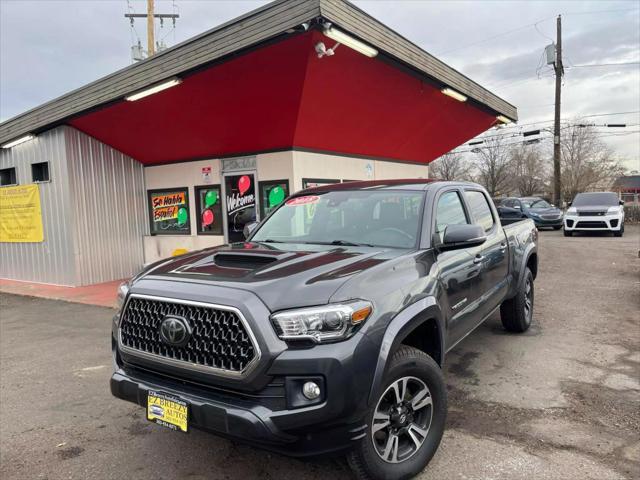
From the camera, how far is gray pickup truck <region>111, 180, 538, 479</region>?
7.63 ft

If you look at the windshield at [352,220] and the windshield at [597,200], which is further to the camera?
the windshield at [597,200]

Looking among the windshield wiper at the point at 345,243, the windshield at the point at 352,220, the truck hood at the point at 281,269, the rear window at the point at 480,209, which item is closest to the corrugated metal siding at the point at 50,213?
the windshield at the point at 352,220

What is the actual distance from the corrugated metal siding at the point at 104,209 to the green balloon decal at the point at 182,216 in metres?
1.33

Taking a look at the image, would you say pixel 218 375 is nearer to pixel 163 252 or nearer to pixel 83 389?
pixel 83 389

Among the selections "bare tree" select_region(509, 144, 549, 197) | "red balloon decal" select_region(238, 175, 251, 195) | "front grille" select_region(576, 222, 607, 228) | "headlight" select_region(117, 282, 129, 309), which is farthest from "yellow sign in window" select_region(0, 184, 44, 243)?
"bare tree" select_region(509, 144, 549, 197)

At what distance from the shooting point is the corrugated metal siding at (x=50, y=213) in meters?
10.5

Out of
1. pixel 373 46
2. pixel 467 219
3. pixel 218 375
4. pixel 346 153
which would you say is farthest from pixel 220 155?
pixel 218 375

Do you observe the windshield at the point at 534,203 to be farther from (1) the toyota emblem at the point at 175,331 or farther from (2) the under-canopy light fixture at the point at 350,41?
(1) the toyota emblem at the point at 175,331

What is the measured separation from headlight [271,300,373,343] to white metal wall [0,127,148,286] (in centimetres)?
968

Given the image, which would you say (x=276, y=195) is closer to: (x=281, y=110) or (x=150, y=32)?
(x=281, y=110)

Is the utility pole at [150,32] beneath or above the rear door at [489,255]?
above

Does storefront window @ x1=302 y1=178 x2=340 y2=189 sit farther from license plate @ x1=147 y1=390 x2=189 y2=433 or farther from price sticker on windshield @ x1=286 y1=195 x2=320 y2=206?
license plate @ x1=147 y1=390 x2=189 y2=433

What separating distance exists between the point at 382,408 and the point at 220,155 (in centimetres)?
827

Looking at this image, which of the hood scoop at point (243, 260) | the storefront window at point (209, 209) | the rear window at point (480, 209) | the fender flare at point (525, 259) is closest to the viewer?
the hood scoop at point (243, 260)
